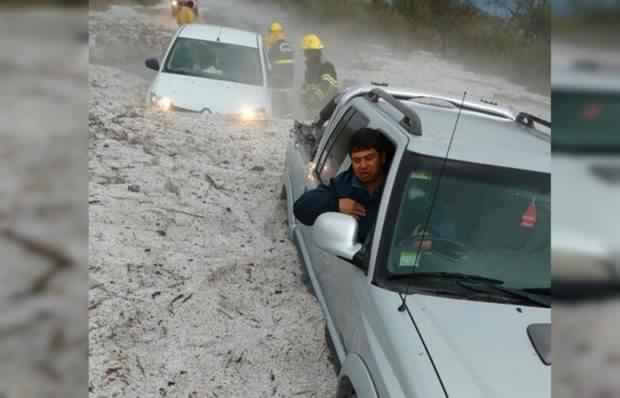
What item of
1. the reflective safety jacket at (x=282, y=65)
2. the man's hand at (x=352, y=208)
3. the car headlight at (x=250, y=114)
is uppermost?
the man's hand at (x=352, y=208)

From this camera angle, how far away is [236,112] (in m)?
8.11

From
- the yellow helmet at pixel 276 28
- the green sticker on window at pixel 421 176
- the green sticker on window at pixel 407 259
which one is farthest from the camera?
the yellow helmet at pixel 276 28

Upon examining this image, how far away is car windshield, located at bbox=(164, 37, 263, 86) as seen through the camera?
829cm

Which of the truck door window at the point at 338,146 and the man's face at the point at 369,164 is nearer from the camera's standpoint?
the man's face at the point at 369,164

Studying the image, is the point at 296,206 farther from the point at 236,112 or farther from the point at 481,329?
the point at 236,112

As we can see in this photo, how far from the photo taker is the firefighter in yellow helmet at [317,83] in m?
8.70

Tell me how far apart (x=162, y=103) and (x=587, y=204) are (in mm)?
7525

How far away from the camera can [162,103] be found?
25.5ft

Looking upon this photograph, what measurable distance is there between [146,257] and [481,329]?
9.51ft

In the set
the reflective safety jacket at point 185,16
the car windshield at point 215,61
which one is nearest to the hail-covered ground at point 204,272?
the car windshield at point 215,61

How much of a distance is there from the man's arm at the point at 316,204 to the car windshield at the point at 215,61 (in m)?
5.36

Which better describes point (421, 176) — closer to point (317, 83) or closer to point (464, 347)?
point (464, 347)

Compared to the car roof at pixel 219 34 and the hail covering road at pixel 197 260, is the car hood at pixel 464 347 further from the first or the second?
the car roof at pixel 219 34

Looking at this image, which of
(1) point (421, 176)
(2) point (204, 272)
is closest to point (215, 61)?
(2) point (204, 272)
